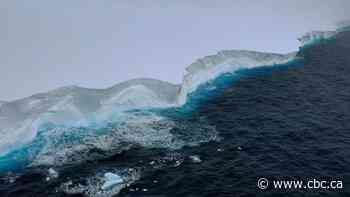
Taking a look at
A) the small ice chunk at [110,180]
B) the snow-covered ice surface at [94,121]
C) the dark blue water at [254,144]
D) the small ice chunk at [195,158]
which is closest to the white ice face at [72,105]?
the snow-covered ice surface at [94,121]

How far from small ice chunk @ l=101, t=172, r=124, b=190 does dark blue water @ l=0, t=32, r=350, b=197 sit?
1277 mm

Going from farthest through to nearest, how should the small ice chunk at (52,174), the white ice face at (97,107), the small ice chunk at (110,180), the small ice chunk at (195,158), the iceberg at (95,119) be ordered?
the white ice face at (97,107), the iceberg at (95,119), the small ice chunk at (195,158), the small ice chunk at (52,174), the small ice chunk at (110,180)

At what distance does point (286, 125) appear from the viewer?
130 feet

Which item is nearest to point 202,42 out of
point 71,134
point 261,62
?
point 261,62

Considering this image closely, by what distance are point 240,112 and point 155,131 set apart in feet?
33.5

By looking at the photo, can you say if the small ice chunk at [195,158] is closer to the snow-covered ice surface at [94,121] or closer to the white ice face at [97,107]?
the snow-covered ice surface at [94,121]

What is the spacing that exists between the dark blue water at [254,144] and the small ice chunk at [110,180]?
128cm

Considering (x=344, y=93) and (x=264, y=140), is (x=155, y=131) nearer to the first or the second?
(x=264, y=140)

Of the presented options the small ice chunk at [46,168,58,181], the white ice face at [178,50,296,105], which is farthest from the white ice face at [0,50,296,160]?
the small ice chunk at [46,168,58,181]

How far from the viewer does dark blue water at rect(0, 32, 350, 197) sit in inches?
1227

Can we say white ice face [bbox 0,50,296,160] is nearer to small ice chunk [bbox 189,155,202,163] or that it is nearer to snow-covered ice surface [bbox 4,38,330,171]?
snow-covered ice surface [bbox 4,38,330,171]

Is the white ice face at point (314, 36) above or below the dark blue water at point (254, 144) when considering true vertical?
above

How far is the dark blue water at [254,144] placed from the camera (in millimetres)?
31156

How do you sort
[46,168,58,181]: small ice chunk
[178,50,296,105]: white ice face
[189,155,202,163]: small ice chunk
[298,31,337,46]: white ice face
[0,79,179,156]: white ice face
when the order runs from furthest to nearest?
[298,31,337,46]: white ice face → [178,50,296,105]: white ice face → [0,79,179,156]: white ice face → [189,155,202,163]: small ice chunk → [46,168,58,181]: small ice chunk
